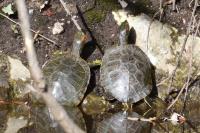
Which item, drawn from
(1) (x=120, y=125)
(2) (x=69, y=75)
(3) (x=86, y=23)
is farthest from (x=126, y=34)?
(1) (x=120, y=125)

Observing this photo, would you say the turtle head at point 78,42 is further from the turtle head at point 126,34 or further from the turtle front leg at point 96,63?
the turtle head at point 126,34

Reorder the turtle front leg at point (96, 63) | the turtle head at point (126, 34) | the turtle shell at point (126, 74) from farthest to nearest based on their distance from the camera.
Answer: the turtle front leg at point (96, 63)
the turtle head at point (126, 34)
the turtle shell at point (126, 74)

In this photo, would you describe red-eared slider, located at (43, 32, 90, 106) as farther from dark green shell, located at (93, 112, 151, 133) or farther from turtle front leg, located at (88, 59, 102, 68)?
dark green shell, located at (93, 112, 151, 133)

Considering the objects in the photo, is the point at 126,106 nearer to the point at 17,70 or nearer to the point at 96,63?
the point at 96,63

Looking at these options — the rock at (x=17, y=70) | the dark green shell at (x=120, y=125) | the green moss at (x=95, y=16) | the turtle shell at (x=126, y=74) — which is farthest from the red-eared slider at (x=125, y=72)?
the rock at (x=17, y=70)

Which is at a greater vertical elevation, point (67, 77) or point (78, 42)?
point (78, 42)
